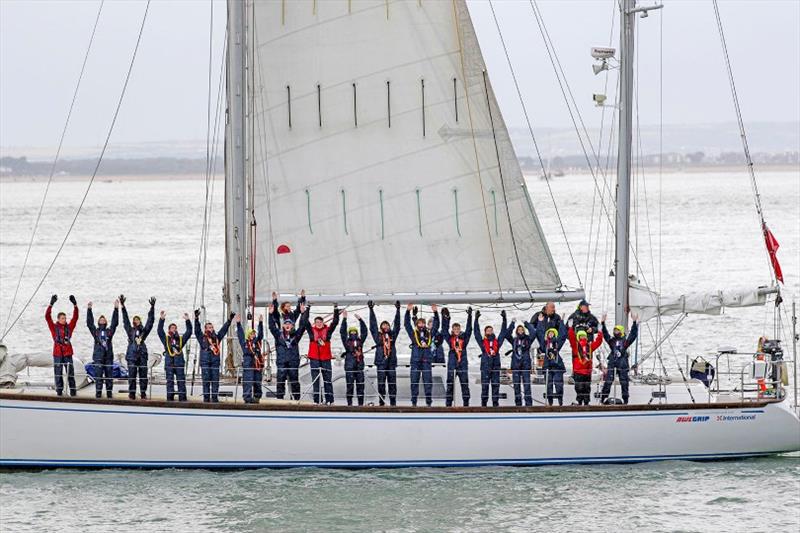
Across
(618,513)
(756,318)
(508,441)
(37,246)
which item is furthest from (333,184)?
(37,246)

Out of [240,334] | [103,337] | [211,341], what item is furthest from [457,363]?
[103,337]

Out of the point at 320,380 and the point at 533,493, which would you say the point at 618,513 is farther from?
the point at 320,380

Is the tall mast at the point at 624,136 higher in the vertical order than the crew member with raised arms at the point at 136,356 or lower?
higher

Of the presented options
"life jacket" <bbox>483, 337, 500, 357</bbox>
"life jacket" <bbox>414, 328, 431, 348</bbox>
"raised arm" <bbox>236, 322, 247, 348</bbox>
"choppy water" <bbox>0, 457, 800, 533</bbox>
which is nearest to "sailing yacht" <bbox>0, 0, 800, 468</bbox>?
"choppy water" <bbox>0, 457, 800, 533</bbox>

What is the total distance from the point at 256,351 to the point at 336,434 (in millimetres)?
2103

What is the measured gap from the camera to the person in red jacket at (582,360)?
2608cm

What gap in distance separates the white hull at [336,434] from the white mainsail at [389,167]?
2.59 m

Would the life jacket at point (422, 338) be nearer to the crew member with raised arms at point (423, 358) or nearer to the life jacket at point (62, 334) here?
the crew member with raised arms at point (423, 358)

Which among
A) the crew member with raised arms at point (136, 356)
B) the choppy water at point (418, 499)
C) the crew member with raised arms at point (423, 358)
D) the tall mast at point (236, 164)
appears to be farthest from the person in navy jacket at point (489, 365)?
the crew member with raised arms at point (136, 356)

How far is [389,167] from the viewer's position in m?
27.5

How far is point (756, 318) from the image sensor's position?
4962cm

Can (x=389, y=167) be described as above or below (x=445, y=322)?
above

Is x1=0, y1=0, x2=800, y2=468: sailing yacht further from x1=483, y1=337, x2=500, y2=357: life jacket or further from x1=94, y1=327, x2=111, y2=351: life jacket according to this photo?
x1=94, y1=327, x2=111, y2=351: life jacket

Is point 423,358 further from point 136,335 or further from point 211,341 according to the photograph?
point 136,335
